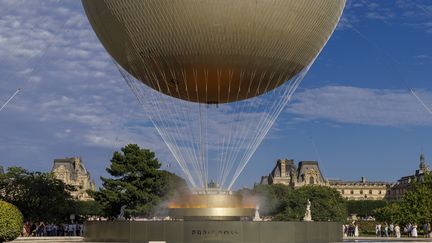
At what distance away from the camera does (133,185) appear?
67875mm

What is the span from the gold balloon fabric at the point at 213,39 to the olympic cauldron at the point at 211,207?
221 inches

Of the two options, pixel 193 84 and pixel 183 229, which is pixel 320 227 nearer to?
pixel 183 229

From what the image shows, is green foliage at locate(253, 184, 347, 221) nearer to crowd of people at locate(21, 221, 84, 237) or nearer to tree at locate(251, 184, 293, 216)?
tree at locate(251, 184, 293, 216)

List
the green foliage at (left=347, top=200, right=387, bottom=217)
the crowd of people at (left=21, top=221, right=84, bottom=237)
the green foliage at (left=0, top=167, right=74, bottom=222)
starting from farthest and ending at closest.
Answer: the green foliage at (left=347, top=200, right=387, bottom=217)
the green foliage at (left=0, top=167, right=74, bottom=222)
the crowd of people at (left=21, top=221, right=84, bottom=237)

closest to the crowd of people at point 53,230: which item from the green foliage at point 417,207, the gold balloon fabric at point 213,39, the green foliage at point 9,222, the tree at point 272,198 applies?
the green foliage at point 9,222

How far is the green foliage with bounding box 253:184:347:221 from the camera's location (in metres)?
102

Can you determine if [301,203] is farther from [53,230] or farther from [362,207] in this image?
[53,230]

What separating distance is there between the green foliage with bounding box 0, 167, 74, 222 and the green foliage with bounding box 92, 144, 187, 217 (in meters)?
4.20

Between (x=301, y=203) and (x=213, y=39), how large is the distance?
273ft

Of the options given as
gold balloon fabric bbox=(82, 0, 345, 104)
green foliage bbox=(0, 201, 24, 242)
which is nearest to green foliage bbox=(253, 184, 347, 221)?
gold balloon fabric bbox=(82, 0, 345, 104)

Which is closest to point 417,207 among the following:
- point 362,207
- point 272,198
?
point 272,198

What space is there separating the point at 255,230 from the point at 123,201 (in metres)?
42.6

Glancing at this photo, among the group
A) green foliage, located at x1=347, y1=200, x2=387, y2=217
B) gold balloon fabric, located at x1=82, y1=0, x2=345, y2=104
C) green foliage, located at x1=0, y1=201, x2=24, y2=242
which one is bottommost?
green foliage, located at x1=0, y1=201, x2=24, y2=242

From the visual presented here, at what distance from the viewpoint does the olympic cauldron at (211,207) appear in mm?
27469
